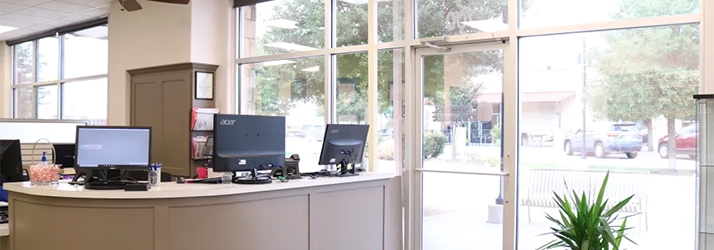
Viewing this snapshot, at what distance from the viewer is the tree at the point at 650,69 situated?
432 centimetres

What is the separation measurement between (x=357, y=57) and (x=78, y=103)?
19.2 ft

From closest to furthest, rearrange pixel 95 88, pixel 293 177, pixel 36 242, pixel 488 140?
pixel 36 242 → pixel 293 177 → pixel 488 140 → pixel 95 88

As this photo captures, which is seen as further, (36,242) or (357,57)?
(357,57)

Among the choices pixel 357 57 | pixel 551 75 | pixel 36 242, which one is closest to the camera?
pixel 36 242

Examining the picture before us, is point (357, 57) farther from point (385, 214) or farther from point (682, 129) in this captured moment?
point (682, 129)

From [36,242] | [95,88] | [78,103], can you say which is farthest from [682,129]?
[78,103]

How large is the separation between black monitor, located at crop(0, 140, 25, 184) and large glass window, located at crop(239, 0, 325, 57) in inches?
121

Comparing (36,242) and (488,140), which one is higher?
(488,140)

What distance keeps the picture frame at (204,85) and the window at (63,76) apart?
2568mm

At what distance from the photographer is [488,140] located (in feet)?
17.4

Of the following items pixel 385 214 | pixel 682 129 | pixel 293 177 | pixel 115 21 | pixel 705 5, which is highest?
pixel 115 21

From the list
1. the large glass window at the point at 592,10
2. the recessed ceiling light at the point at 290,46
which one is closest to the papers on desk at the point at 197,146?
the recessed ceiling light at the point at 290,46

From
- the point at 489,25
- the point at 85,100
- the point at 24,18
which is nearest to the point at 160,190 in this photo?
the point at 489,25

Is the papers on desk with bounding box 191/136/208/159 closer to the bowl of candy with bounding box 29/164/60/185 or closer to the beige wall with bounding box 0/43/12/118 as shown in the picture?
the bowl of candy with bounding box 29/164/60/185
